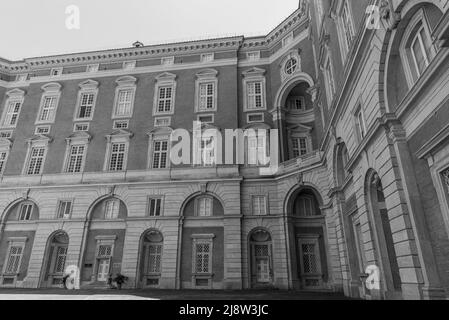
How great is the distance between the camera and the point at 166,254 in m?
24.4

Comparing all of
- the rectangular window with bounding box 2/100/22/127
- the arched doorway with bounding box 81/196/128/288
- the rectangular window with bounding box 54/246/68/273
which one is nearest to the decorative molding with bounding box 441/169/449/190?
the arched doorway with bounding box 81/196/128/288

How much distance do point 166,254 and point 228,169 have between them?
27.6 ft

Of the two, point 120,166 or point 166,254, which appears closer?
point 166,254

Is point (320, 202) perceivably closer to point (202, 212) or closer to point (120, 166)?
point (202, 212)

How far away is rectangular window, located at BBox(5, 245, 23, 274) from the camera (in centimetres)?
2586

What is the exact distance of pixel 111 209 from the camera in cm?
2678

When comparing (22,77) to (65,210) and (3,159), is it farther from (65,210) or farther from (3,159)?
(65,210)

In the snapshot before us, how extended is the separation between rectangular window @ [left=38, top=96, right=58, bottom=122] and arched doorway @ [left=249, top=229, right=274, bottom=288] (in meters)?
23.0

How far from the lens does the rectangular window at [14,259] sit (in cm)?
2586

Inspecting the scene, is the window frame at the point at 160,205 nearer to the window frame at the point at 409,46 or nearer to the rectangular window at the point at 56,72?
the rectangular window at the point at 56,72

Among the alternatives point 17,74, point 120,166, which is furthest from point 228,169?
point 17,74

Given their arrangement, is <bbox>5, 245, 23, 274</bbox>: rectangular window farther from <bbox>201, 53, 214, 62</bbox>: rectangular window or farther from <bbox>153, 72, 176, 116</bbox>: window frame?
<bbox>201, 53, 214, 62</bbox>: rectangular window
